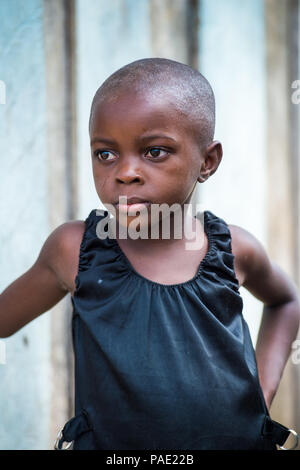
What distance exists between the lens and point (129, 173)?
92 cm

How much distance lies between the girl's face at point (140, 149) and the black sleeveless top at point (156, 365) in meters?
0.17

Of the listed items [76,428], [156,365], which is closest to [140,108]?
[156,365]

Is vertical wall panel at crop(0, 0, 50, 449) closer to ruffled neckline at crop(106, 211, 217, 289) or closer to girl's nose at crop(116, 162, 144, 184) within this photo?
A: ruffled neckline at crop(106, 211, 217, 289)

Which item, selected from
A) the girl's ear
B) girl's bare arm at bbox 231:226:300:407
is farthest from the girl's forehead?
girl's bare arm at bbox 231:226:300:407

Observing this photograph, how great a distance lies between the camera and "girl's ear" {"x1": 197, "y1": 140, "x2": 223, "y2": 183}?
1.06 m

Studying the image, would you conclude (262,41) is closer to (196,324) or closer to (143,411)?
(196,324)

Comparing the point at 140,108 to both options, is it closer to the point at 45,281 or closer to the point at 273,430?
the point at 45,281

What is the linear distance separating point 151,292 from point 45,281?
244 millimetres

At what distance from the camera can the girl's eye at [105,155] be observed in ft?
3.16

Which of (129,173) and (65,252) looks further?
(65,252)

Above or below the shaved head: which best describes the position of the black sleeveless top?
below

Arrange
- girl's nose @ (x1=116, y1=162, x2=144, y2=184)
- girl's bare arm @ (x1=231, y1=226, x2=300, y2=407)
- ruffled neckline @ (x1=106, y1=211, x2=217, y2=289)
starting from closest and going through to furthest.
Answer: girl's nose @ (x1=116, y1=162, x2=144, y2=184), ruffled neckline @ (x1=106, y1=211, x2=217, y2=289), girl's bare arm @ (x1=231, y1=226, x2=300, y2=407)

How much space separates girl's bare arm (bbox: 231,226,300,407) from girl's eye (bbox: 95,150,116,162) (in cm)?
37

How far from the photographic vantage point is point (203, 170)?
108 cm
